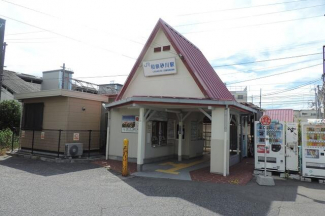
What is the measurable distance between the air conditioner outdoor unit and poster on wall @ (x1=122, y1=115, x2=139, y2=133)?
8.07 feet

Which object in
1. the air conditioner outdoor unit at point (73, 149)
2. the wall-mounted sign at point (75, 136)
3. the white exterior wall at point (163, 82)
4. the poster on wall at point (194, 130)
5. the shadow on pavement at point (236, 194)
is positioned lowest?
the shadow on pavement at point (236, 194)

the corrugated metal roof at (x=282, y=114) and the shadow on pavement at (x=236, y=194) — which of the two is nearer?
the shadow on pavement at (x=236, y=194)

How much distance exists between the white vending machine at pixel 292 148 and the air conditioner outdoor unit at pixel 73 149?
382 inches

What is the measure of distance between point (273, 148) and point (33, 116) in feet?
42.9

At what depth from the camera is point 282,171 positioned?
9438 mm

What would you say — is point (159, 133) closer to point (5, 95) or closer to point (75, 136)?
point (75, 136)

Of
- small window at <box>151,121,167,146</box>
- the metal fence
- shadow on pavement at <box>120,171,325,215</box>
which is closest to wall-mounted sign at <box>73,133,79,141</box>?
the metal fence

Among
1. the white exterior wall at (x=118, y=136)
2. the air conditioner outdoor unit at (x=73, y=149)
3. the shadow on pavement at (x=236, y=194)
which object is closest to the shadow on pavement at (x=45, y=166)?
the air conditioner outdoor unit at (x=73, y=149)

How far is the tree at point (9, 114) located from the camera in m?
18.2

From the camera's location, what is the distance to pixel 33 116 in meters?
14.2

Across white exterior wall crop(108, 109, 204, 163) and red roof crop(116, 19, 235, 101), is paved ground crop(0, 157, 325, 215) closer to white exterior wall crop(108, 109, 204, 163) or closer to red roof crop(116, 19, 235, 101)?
white exterior wall crop(108, 109, 204, 163)

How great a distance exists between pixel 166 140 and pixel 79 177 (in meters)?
5.64

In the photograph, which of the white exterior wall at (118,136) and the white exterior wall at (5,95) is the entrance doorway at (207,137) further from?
the white exterior wall at (5,95)

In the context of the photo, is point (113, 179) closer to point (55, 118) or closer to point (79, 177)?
point (79, 177)
